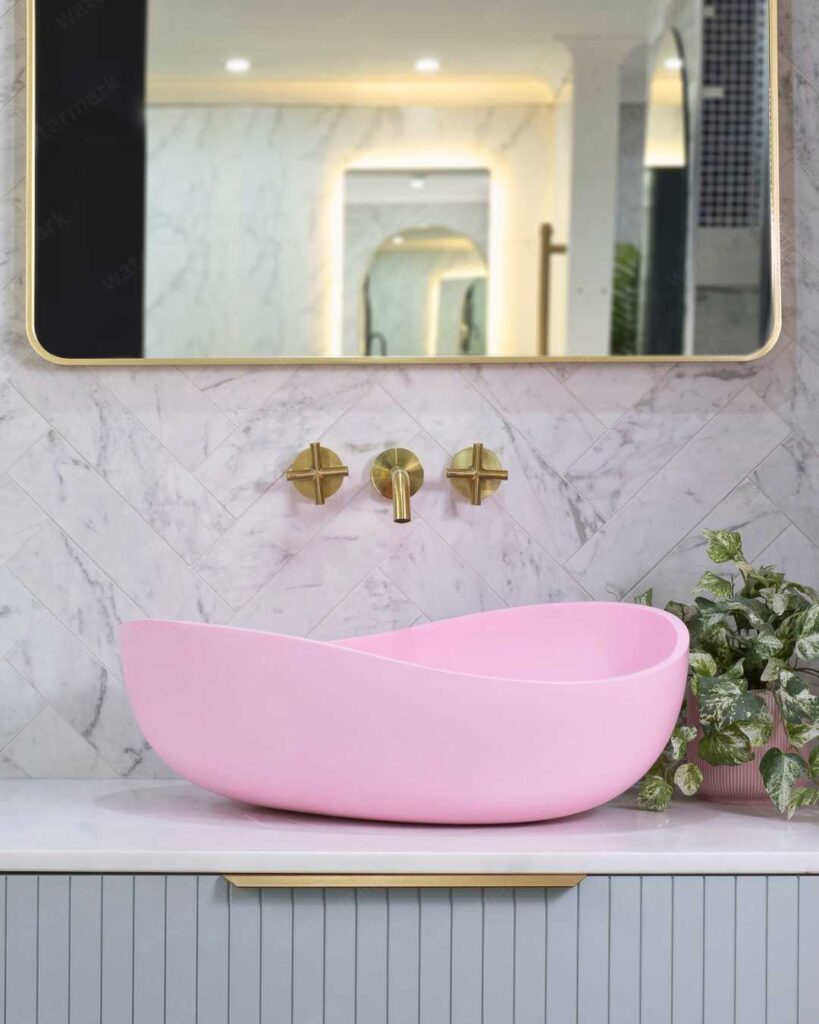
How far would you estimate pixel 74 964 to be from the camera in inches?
50.8

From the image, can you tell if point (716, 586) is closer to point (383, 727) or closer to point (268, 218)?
point (383, 727)

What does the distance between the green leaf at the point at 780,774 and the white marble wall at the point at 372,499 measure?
0.40 metres

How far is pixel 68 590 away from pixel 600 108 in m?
1.07

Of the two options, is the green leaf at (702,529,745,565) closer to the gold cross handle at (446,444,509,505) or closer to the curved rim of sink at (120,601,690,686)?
the curved rim of sink at (120,601,690,686)

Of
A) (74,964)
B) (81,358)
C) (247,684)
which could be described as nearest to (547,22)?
(81,358)

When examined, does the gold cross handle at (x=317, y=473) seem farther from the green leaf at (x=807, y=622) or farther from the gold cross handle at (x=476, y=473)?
the green leaf at (x=807, y=622)

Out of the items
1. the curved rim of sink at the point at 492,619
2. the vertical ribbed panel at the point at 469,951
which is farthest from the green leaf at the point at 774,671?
the vertical ribbed panel at the point at 469,951

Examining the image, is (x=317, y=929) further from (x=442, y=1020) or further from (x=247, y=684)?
(x=247, y=684)

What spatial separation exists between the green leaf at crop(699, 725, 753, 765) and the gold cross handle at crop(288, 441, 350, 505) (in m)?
0.64

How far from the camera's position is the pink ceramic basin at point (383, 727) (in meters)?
1.33

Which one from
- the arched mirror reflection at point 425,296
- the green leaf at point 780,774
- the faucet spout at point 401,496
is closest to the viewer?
the green leaf at point 780,774

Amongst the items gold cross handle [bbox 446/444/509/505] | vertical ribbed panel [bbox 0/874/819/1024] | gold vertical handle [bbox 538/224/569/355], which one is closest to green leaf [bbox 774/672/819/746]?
vertical ribbed panel [bbox 0/874/819/1024]

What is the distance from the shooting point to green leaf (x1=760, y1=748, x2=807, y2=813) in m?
1.42

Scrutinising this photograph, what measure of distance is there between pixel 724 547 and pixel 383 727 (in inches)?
21.1
